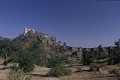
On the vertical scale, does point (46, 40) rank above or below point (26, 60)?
above

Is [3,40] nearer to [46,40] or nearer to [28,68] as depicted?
[28,68]

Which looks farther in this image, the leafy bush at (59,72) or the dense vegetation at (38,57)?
the dense vegetation at (38,57)

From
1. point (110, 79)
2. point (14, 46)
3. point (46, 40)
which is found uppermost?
point (46, 40)

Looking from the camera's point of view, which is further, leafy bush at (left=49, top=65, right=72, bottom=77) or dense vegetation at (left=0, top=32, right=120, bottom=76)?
dense vegetation at (left=0, top=32, right=120, bottom=76)

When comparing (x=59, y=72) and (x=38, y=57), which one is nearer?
(x=59, y=72)

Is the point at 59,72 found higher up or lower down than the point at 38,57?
lower down

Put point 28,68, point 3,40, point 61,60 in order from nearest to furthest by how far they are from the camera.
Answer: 1. point 28,68
2. point 61,60
3. point 3,40

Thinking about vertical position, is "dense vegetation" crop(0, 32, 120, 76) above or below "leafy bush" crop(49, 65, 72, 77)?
above

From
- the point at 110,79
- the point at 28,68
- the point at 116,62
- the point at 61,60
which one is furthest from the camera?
the point at 116,62

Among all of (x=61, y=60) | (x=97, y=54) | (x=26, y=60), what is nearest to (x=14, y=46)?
(x=97, y=54)

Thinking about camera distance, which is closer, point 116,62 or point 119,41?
point 116,62

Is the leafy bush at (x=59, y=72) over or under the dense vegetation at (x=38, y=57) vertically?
under

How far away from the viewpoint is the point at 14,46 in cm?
6116

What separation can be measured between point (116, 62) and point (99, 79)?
91.7 feet
